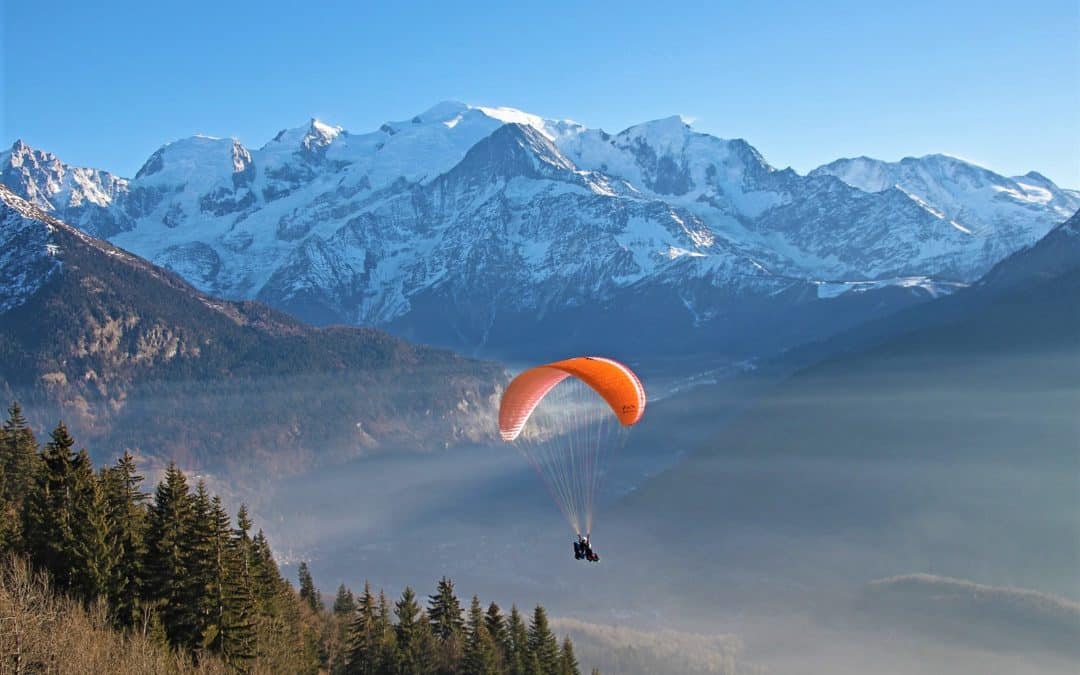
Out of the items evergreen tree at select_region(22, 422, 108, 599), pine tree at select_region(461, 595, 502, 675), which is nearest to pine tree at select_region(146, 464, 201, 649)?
evergreen tree at select_region(22, 422, 108, 599)

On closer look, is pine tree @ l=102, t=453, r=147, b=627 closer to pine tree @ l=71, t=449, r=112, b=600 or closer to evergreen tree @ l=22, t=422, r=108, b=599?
pine tree @ l=71, t=449, r=112, b=600

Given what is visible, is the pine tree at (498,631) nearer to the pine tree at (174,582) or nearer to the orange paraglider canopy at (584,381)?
the orange paraglider canopy at (584,381)

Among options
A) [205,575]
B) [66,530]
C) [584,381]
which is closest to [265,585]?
[205,575]

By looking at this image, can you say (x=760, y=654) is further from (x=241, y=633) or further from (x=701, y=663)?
(x=241, y=633)

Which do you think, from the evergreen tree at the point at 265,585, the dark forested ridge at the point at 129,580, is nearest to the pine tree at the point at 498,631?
the evergreen tree at the point at 265,585

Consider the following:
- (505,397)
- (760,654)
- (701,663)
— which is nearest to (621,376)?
(505,397)
